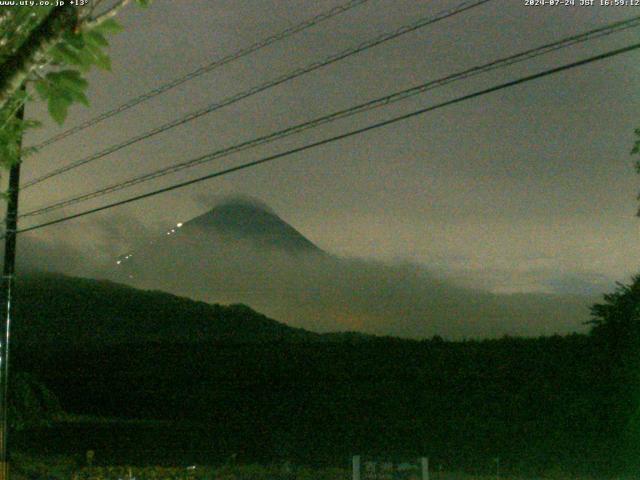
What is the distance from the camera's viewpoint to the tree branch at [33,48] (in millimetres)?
3848

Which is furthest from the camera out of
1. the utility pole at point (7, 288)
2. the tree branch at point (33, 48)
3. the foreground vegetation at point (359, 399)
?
the foreground vegetation at point (359, 399)

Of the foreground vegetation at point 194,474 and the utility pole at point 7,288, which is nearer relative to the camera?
the utility pole at point 7,288

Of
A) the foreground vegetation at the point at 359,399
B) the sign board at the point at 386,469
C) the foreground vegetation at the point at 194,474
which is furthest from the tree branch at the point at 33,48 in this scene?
the foreground vegetation at the point at 359,399

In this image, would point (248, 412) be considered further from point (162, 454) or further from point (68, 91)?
point (68, 91)

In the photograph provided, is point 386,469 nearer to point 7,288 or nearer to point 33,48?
point 7,288

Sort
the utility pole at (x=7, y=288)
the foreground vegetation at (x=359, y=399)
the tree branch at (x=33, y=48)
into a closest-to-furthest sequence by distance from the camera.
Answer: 1. the tree branch at (x=33, y=48)
2. the utility pole at (x=7, y=288)
3. the foreground vegetation at (x=359, y=399)

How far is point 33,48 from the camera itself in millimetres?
3852

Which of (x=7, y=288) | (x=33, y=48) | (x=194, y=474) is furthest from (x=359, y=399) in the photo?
(x=33, y=48)

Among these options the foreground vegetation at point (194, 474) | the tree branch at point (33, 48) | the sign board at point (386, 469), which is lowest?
the foreground vegetation at point (194, 474)

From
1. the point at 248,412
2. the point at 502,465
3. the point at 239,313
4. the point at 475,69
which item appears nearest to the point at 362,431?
the point at 248,412

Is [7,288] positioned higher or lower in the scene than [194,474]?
higher

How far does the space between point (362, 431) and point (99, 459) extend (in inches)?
465

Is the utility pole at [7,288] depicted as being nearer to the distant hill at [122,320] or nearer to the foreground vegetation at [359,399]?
the foreground vegetation at [359,399]

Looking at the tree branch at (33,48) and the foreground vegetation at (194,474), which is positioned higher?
the tree branch at (33,48)
